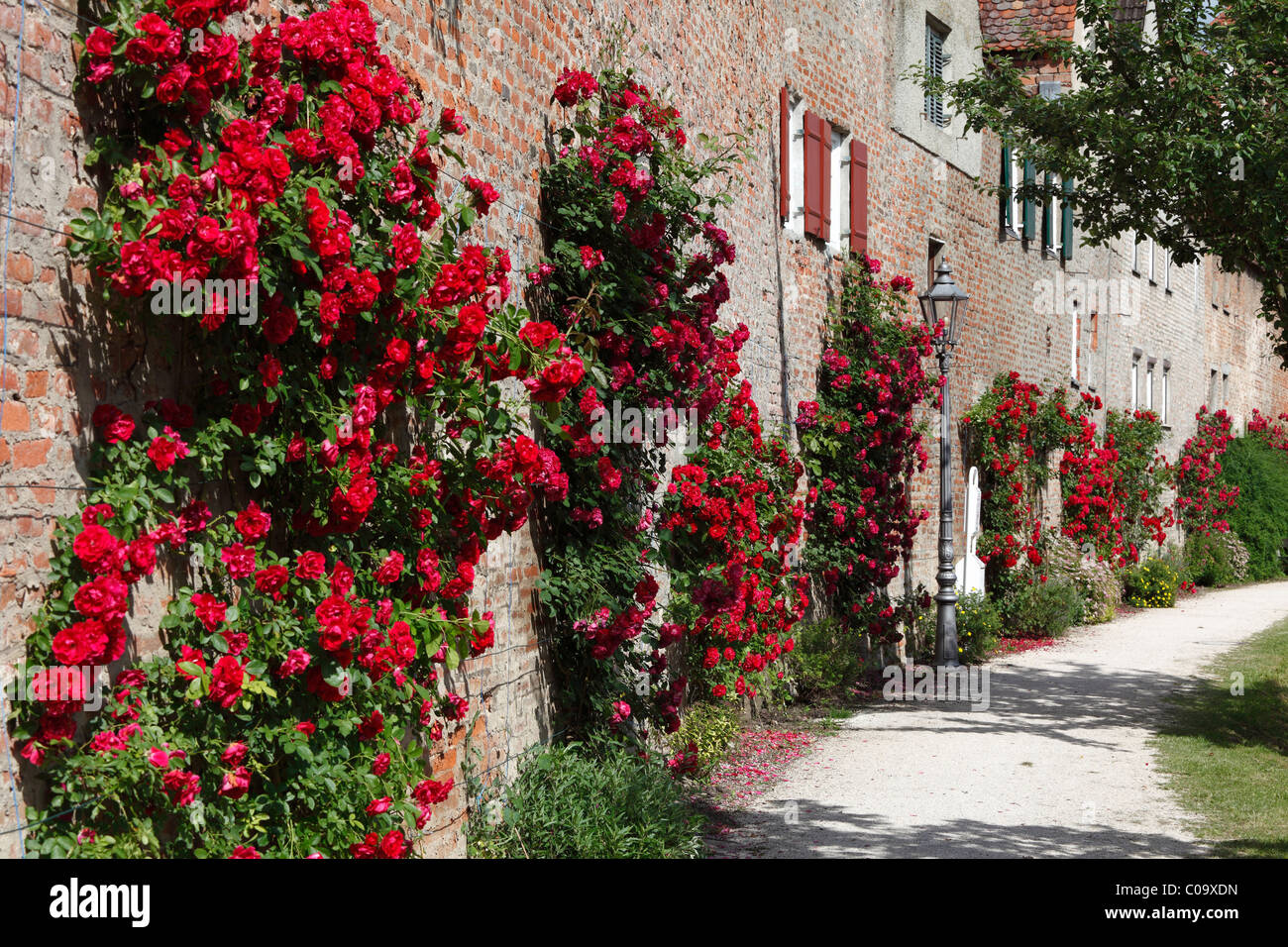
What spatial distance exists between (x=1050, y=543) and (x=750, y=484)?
1095 centimetres

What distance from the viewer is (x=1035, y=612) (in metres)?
16.0

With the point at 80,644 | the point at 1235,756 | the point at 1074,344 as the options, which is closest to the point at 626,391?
the point at 80,644

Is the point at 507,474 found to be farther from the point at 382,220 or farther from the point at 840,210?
the point at 840,210

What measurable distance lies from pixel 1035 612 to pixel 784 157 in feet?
25.3

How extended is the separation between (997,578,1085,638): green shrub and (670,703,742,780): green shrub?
8.29 m

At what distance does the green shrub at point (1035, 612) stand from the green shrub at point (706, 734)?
326 inches

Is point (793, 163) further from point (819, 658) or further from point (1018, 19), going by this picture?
point (1018, 19)

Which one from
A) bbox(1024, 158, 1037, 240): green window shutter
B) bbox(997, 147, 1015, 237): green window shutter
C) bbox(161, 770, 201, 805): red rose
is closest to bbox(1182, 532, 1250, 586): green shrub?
bbox(1024, 158, 1037, 240): green window shutter

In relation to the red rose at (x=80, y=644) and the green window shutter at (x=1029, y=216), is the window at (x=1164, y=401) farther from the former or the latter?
the red rose at (x=80, y=644)

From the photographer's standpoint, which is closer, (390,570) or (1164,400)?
(390,570)

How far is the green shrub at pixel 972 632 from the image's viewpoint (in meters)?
14.0

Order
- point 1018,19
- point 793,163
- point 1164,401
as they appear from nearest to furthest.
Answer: point 793,163, point 1018,19, point 1164,401

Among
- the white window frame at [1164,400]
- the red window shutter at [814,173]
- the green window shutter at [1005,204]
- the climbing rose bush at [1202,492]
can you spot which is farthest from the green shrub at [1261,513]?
the red window shutter at [814,173]
